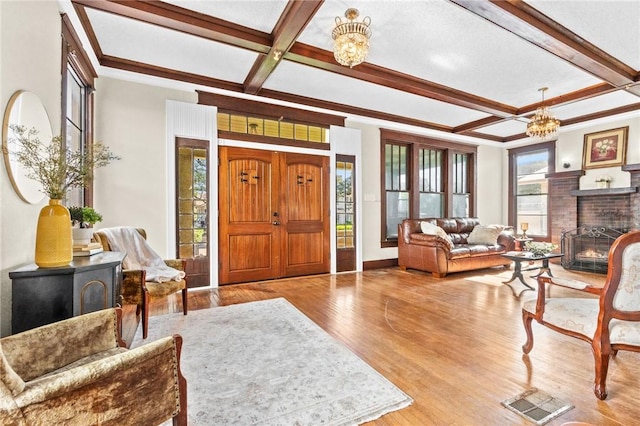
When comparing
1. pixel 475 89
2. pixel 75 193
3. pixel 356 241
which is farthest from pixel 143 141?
pixel 475 89

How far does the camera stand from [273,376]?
206cm

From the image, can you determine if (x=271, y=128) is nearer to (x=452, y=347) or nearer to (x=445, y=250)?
(x=445, y=250)

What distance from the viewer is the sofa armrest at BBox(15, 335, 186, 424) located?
0.92 metres

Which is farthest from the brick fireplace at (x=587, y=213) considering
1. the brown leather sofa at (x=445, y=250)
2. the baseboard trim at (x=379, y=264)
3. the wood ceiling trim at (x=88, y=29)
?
the wood ceiling trim at (x=88, y=29)

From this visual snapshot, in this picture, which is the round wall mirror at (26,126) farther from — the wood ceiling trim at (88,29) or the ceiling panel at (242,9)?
the ceiling panel at (242,9)

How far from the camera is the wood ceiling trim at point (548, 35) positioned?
2.68m

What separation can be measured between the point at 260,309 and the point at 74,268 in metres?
2.06

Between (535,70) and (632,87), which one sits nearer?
(535,70)

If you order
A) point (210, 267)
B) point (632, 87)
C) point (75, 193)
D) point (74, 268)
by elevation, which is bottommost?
point (210, 267)

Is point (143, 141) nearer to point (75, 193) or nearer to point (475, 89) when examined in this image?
point (75, 193)

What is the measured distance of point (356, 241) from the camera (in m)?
5.77

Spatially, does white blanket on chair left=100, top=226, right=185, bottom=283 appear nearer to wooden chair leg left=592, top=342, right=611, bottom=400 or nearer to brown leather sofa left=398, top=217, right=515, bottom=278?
wooden chair leg left=592, top=342, right=611, bottom=400

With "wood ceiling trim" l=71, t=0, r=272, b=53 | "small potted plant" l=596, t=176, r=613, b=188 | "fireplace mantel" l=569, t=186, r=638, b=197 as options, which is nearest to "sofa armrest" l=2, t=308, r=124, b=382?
"wood ceiling trim" l=71, t=0, r=272, b=53

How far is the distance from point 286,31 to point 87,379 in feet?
10.00
